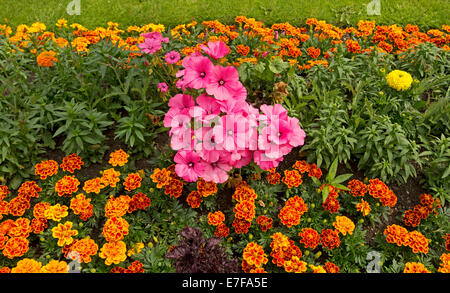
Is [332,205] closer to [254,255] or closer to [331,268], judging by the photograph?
[331,268]

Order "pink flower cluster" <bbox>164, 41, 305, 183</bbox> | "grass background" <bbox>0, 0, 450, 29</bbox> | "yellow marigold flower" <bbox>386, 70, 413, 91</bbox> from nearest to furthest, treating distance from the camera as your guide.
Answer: "pink flower cluster" <bbox>164, 41, 305, 183</bbox> → "yellow marigold flower" <bbox>386, 70, 413, 91</bbox> → "grass background" <bbox>0, 0, 450, 29</bbox>

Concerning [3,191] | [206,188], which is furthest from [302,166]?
[3,191]

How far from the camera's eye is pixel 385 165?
2645 millimetres

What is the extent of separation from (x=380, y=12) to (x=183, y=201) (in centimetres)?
433

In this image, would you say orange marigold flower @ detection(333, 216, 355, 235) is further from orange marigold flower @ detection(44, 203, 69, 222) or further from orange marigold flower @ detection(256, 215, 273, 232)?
orange marigold flower @ detection(44, 203, 69, 222)

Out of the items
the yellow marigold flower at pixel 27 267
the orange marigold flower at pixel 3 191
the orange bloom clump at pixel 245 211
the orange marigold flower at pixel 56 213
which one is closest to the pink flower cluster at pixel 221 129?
the orange bloom clump at pixel 245 211

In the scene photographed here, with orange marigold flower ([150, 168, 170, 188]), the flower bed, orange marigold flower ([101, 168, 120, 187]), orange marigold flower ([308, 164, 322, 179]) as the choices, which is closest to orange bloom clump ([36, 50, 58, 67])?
the flower bed

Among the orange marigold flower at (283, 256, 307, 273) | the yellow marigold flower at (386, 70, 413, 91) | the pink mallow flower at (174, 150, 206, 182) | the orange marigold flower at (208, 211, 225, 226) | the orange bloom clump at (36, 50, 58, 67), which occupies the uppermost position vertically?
the orange bloom clump at (36, 50, 58, 67)

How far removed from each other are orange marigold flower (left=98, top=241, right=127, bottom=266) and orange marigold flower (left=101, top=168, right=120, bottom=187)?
1.71 feet

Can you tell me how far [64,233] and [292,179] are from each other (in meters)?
1.68

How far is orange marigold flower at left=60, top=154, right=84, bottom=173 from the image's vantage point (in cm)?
263

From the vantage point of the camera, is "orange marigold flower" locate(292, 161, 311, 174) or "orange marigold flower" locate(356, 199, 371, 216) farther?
"orange marigold flower" locate(292, 161, 311, 174)
